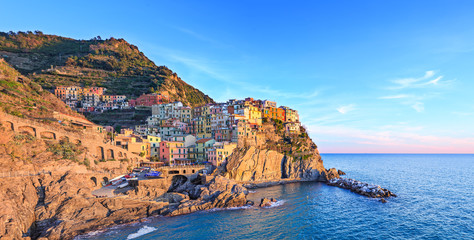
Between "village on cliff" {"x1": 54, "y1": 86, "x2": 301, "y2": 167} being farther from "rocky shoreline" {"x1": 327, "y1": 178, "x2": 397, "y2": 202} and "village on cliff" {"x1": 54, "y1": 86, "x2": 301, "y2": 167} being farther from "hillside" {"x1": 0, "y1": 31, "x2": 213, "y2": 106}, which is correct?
"rocky shoreline" {"x1": 327, "y1": 178, "x2": 397, "y2": 202}

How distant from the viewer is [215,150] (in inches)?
2512

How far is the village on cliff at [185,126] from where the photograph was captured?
2544 inches

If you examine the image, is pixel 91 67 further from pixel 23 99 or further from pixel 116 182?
pixel 116 182

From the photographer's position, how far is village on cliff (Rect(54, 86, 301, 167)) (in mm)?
64625

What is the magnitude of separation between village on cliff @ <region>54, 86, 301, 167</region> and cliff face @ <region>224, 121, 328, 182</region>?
2914 millimetres

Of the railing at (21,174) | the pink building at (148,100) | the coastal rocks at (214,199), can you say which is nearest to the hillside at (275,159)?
the coastal rocks at (214,199)

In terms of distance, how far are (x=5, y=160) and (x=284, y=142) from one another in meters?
67.2

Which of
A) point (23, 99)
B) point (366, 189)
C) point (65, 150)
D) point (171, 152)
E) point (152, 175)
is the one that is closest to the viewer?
point (65, 150)

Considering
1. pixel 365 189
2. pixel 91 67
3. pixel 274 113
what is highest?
pixel 91 67

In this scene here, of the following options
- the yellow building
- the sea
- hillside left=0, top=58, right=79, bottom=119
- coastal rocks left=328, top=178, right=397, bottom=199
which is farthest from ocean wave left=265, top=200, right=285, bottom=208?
hillside left=0, top=58, right=79, bottom=119

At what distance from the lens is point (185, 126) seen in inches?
3391

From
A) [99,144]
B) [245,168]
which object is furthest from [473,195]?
[99,144]

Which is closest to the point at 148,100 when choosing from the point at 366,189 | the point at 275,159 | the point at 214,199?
the point at 275,159

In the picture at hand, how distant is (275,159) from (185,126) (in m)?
33.1
